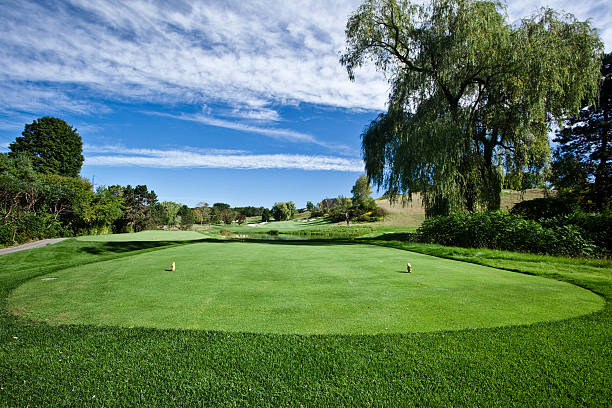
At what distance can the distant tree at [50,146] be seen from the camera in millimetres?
32312

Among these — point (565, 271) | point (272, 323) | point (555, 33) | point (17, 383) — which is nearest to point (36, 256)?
point (17, 383)

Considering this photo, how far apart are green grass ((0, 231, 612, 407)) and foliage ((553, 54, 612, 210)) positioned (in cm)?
1816

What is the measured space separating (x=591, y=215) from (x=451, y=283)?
824 centimetres

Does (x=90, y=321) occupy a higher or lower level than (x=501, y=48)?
lower

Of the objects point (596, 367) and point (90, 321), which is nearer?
point (596, 367)

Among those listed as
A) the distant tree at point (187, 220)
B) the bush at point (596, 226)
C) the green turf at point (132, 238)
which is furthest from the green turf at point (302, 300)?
the distant tree at point (187, 220)

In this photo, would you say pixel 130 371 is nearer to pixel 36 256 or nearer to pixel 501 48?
pixel 36 256

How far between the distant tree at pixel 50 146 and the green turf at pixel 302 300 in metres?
37.4

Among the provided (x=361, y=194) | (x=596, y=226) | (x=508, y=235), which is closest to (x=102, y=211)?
(x=508, y=235)

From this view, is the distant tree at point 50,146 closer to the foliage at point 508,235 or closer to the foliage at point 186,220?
the foliage at point 186,220

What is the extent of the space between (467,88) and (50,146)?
1743 inches

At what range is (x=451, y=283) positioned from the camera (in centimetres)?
444

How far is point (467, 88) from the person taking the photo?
15.4 meters

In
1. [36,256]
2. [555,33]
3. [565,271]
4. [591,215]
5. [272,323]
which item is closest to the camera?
[272,323]
